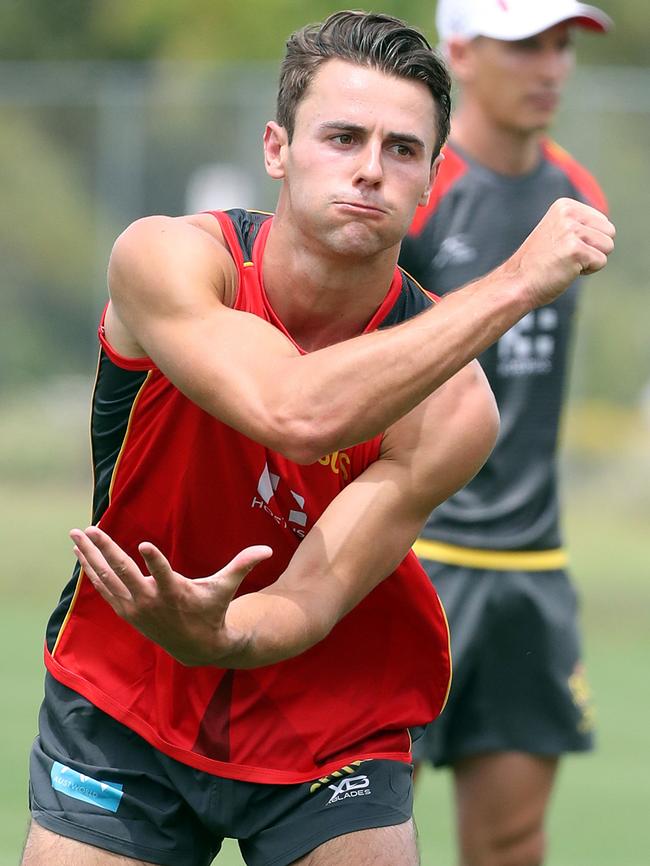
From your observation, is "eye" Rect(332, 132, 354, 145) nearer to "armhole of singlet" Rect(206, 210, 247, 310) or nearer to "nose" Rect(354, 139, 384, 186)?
"nose" Rect(354, 139, 384, 186)

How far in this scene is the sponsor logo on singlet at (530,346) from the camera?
235 inches

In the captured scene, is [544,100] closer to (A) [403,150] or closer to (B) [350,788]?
(A) [403,150]

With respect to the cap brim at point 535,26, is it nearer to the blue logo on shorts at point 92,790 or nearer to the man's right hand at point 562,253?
the man's right hand at point 562,253

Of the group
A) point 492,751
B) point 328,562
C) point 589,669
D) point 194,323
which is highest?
point 194,323

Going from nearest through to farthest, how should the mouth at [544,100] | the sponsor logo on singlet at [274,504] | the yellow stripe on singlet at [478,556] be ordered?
the sponsor logo on singlet at [274,504]
the yellow stripe on singlet at [478,556]
the mouth at [544,100]

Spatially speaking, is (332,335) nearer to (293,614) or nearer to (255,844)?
(293,614)

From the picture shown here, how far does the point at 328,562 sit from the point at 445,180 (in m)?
2.37

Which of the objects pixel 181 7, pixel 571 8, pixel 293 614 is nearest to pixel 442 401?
pixel 293 614

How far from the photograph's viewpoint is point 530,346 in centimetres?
601

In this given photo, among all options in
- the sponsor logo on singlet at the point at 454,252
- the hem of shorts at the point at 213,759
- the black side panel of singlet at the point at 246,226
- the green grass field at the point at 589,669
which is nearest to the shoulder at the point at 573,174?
the sponsor logo on singlet at the point at 454,252

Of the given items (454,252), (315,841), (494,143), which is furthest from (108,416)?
(494,143)

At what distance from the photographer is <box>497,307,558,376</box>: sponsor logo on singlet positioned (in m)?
5.96

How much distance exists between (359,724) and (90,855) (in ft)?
2.18

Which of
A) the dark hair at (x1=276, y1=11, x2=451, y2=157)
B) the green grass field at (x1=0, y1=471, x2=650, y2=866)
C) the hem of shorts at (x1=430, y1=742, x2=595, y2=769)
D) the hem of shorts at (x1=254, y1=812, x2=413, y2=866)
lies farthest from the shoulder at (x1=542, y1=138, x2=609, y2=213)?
the hem of shorts at (x1=254, y1=812, x2=413, y2=866)
